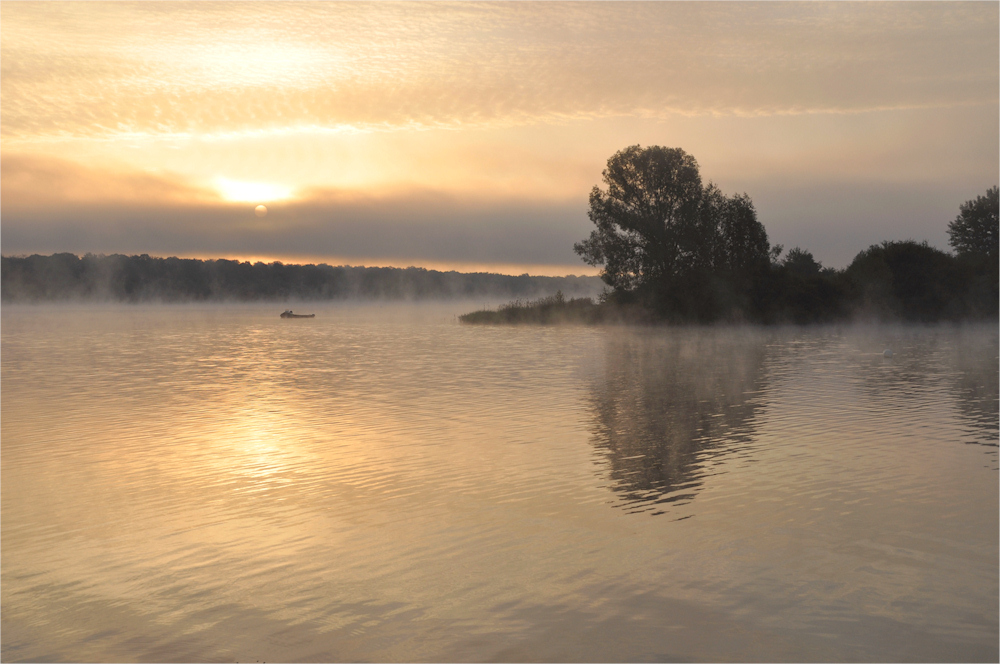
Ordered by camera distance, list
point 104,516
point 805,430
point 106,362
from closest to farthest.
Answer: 1. point 104,516
2. point 805,430
3. point 106,362

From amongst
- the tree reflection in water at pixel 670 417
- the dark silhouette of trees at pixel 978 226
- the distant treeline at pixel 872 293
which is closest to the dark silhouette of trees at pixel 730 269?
the distant treeline at pixel 872 293

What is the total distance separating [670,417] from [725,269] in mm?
56694

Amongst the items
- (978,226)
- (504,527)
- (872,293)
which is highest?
(978,226)

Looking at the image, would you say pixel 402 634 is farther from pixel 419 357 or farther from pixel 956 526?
pixel 419 357

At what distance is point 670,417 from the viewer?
20.3 m

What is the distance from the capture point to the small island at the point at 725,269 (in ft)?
240

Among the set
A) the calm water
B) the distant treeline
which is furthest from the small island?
the calm water

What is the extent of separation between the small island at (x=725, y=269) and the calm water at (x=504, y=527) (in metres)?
49.1

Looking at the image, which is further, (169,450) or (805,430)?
(805,430)

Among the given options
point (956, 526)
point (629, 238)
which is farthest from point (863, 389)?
point (629, 238)

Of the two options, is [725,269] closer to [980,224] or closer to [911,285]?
[911,285]

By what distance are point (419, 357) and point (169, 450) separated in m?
24.6

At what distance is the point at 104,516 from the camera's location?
11609 millimetres

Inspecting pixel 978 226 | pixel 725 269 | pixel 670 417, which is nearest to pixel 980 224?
pixel 978 226
